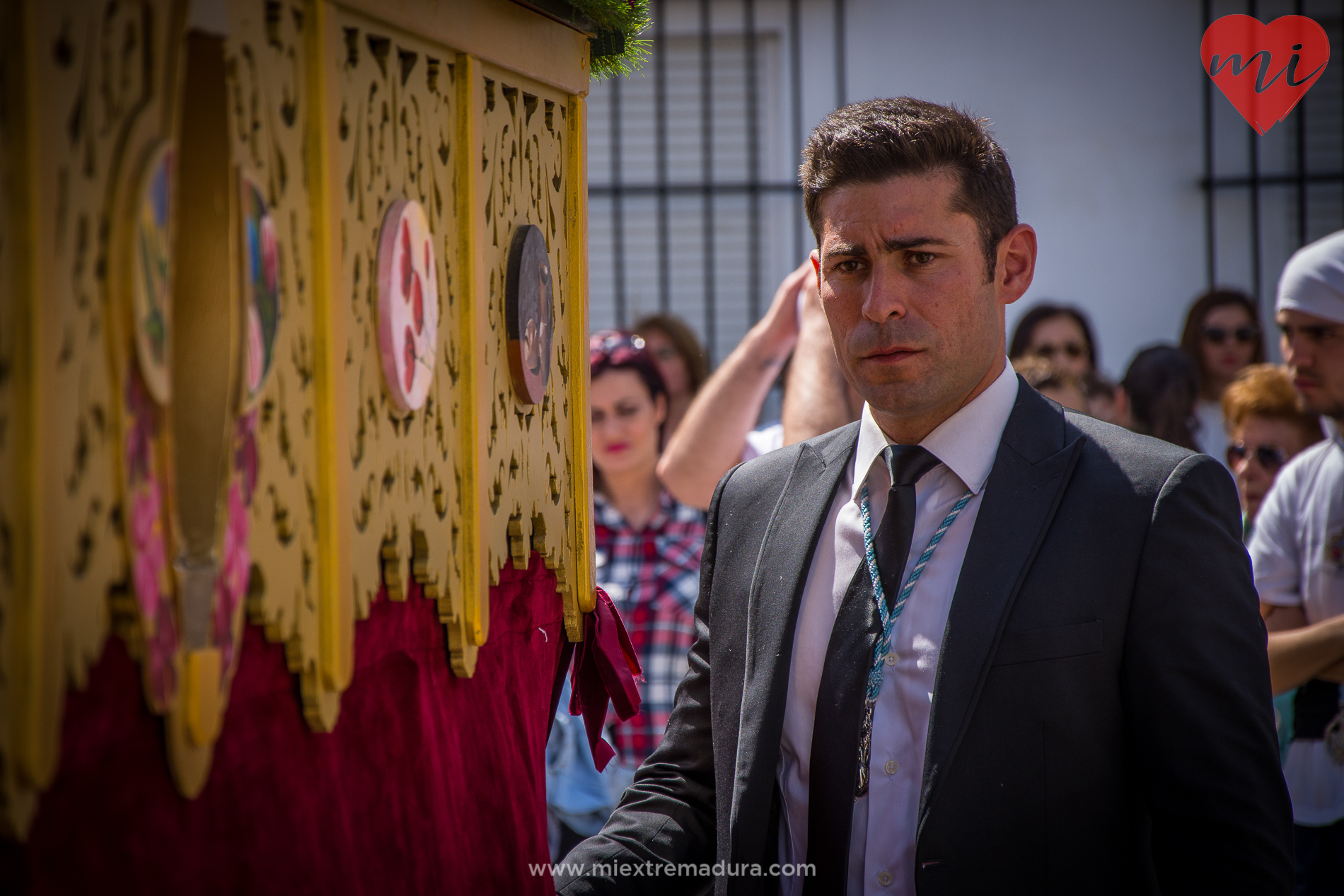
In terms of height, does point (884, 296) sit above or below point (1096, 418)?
above

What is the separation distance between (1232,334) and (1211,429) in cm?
48

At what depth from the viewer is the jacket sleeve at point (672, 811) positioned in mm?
1705

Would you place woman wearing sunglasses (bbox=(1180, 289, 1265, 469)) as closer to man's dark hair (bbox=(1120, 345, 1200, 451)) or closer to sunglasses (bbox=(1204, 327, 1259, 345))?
sunglasses (bbox=(1204, 327, 1259, 345))

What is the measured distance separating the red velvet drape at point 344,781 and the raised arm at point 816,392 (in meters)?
1.04

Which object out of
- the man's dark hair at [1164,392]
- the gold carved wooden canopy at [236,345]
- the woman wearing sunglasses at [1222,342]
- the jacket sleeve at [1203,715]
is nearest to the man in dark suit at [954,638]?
the jacket sleeve at [1203,715]

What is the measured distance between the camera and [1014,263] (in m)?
1.82

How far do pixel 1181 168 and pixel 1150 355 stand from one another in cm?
185

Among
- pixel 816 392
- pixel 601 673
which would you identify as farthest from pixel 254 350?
pixel 816 392

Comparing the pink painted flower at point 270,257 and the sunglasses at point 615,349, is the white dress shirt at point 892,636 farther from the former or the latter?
the sunglasses at point 615,349

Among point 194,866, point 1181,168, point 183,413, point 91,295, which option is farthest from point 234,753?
point 1181,168

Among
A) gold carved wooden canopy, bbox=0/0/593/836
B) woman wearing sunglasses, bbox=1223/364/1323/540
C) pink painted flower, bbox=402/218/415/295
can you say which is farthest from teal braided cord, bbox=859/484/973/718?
woman wearing sunglasses, bbox=1223/364/1323/540

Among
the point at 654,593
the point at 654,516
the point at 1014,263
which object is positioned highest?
the point at 1014,263

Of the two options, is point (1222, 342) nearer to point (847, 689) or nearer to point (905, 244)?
point (905, 244)

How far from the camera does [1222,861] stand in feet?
4.79
